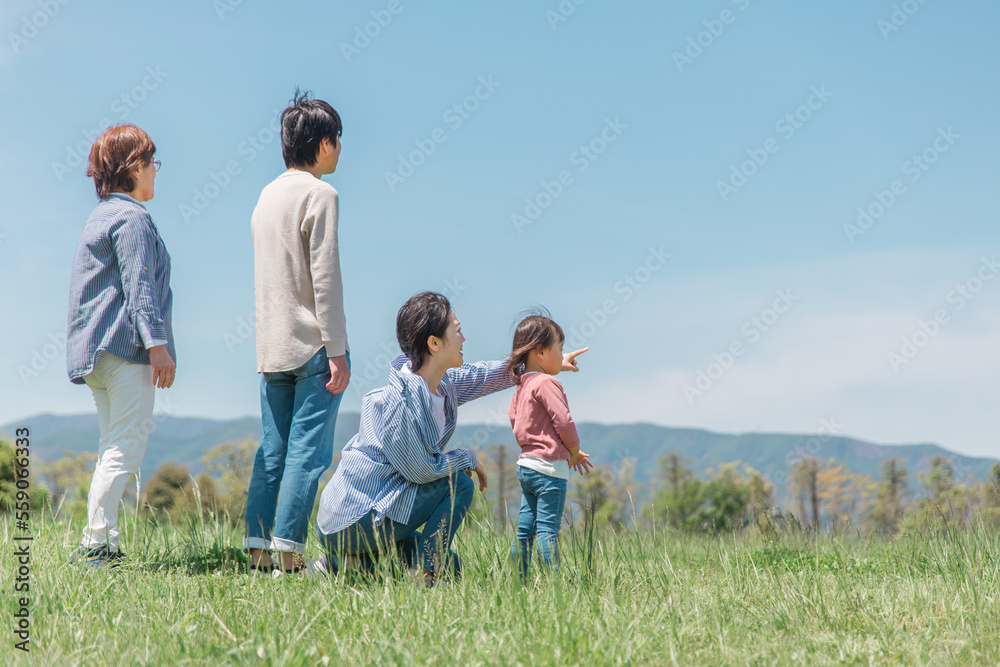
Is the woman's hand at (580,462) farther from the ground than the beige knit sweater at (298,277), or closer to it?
closer to it

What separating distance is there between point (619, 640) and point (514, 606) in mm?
409

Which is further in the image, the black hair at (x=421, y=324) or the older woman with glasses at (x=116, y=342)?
the older woman with glasses at (x=116, y=342)

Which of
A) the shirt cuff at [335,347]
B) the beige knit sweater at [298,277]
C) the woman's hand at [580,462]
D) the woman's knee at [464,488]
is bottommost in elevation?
the woman's knee at [464,488]

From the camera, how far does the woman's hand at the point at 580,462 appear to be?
415cm

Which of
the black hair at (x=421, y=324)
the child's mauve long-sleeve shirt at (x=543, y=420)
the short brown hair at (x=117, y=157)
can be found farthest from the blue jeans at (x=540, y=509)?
the short brown hair at (x=117, y=157)

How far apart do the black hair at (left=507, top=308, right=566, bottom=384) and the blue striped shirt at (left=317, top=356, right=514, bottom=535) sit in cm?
79

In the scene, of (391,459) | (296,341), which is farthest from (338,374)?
(391,459)

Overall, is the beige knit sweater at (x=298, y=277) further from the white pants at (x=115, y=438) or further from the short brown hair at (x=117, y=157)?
the short brown hair at (x=117, y=157)

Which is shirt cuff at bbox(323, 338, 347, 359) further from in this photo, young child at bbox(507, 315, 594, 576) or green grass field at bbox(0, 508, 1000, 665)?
green grass field at bbox(0, 508, 1000, 665)

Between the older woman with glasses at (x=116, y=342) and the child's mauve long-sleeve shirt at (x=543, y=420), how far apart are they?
5.76ft

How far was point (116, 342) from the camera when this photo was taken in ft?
12.0

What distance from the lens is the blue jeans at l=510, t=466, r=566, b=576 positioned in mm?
3959

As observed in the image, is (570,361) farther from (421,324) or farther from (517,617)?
(517,617)

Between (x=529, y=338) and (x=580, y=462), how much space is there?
73 cm
